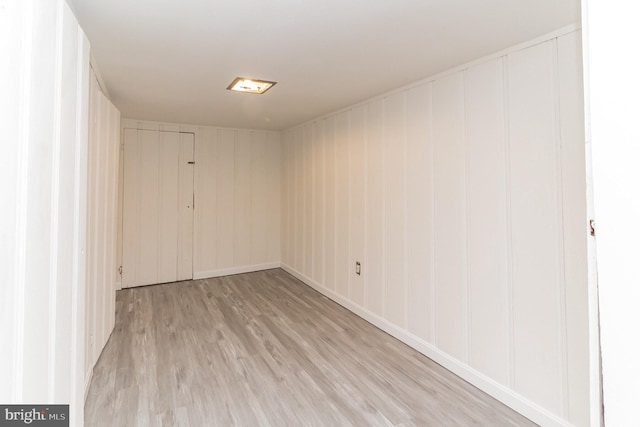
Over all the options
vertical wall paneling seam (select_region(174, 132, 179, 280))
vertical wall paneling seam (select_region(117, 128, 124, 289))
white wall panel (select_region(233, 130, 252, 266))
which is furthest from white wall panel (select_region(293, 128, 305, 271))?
vertical wall paneling seam (select_region(117, 128, 124, 289))

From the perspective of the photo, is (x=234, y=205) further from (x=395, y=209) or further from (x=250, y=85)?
(x=395, y=209)

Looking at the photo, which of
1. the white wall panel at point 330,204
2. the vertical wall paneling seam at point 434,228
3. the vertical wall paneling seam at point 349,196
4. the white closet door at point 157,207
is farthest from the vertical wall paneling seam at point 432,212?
the white closet door at point 157,207

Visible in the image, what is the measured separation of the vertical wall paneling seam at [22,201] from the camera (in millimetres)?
836

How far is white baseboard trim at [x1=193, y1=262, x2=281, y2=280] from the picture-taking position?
189 inches

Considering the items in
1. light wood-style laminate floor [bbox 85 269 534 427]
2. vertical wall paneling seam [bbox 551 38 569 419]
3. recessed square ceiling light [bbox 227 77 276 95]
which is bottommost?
light wood-style laminate floor [bbox 85 269 534 427]

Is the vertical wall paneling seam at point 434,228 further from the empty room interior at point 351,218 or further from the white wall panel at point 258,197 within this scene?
the white wall panel at point 258,197

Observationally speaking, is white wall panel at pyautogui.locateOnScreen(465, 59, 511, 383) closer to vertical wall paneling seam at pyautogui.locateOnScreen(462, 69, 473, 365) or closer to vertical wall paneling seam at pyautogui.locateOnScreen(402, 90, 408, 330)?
vertical wall paneling seam at pyautogui.locateOnScreen(462, 69, 473, 365)

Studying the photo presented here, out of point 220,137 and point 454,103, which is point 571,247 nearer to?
point 454,103

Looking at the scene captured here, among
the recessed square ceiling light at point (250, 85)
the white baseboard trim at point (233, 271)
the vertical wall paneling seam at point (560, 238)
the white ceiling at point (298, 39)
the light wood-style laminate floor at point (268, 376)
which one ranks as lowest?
Result: the light wood-style laminate floor at point (268, 376)

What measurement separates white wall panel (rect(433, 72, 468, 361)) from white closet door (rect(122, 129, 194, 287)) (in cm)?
355

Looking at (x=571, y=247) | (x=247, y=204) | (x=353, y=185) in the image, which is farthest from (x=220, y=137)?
(x=571, y=247)

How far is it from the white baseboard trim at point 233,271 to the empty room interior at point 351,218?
1032 mm

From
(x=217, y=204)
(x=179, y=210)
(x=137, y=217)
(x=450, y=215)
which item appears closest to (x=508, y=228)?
(x=450, y=215)

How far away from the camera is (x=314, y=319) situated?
3.36 meters
